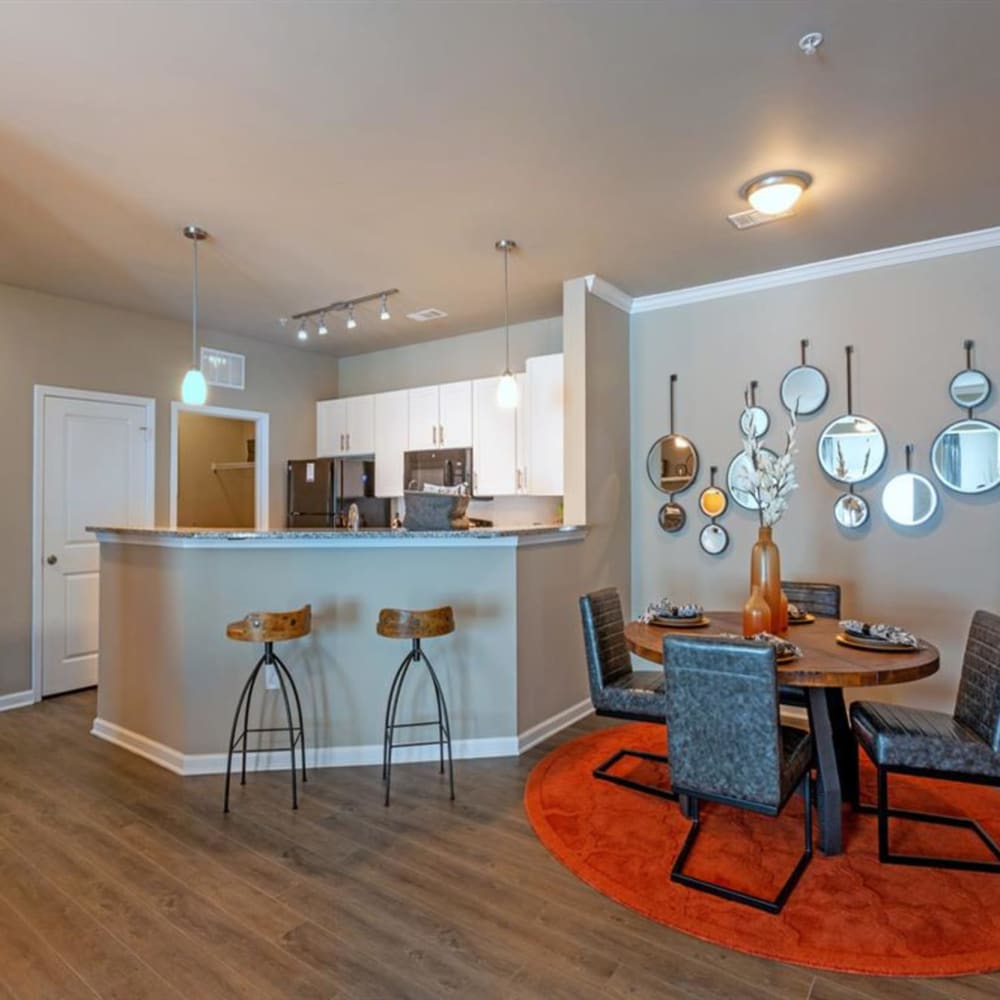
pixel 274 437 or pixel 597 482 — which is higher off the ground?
pixel 274 437

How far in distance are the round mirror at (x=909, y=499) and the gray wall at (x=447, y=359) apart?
2.58 metres

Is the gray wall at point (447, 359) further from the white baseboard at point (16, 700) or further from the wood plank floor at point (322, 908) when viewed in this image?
the white baseboard at point (16, 700)

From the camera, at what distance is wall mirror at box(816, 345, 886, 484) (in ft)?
12.7

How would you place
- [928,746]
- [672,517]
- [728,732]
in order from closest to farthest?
1. [728,732]
2. [928,746]
3. [672,517]

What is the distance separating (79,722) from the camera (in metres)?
4.07

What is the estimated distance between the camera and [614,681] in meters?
3.20

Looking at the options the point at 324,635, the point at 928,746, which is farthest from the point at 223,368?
the point at 928,746

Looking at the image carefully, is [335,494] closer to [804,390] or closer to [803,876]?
[804,390]

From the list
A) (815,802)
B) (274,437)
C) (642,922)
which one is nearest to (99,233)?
(274,437)

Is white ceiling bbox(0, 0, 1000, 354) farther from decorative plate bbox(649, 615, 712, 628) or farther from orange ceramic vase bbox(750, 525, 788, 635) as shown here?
decorative plate bbox(649, 615, 712, 628)

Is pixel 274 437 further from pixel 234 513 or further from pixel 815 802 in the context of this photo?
pixel 815 802

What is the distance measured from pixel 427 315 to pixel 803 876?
429cm

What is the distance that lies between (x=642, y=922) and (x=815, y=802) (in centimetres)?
122

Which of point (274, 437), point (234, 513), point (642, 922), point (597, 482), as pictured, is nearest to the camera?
point (642, 922)
